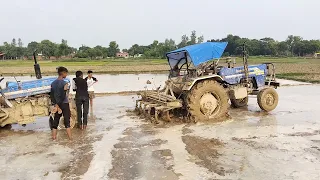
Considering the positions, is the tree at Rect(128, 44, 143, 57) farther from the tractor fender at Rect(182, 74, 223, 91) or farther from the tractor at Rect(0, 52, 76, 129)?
the tractor at Rect(0, 52, 76, 129)

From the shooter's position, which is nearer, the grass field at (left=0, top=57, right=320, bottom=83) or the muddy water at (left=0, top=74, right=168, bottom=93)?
the muddy water at (left=0, top=74, right=168, bottom=93)

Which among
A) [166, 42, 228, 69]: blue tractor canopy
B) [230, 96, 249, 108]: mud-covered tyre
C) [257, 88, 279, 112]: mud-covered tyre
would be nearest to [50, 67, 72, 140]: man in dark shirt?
[166, 42, 228, 69]: blue tractor canopy

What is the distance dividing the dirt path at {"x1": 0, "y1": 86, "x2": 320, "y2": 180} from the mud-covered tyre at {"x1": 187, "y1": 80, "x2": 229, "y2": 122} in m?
0.37

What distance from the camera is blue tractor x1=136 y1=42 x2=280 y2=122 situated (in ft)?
29.8

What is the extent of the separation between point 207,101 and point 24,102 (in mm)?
4764

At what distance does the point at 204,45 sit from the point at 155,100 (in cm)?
207

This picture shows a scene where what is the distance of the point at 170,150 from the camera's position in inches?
257

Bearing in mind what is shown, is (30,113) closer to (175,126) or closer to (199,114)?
(175,126)

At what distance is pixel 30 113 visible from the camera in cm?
844

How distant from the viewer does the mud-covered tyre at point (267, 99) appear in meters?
10.3

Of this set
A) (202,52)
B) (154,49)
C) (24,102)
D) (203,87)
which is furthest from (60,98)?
(154,49)

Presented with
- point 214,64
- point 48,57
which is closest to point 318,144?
point 214,64

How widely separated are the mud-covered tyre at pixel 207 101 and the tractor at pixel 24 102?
315cm

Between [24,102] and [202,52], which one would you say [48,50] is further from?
[202,52]
